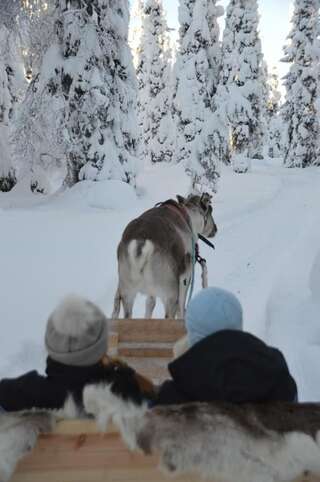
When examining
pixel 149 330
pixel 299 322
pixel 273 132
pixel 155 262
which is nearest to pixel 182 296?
pixel 155 262

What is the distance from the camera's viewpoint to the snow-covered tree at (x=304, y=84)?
3903cm

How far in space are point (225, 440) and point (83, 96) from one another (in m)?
14.5

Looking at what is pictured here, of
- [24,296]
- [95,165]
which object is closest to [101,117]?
[95,165]

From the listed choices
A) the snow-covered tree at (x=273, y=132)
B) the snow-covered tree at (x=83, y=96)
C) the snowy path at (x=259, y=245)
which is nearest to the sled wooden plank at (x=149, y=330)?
the snowy path at (x=259, y=245)

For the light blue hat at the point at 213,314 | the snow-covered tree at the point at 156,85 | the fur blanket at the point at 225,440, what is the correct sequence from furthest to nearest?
the snow-covered tree at the point at 156,85 < the light blue hat at the point at 213,314 < the fur blanket at the point at 225,440

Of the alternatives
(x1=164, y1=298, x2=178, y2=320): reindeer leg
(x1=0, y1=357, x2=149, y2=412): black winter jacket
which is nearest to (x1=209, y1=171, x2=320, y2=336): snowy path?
(x1=164, y1=298, x2=178, y2=320): reindeer leg

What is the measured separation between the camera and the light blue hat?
250 centimetres

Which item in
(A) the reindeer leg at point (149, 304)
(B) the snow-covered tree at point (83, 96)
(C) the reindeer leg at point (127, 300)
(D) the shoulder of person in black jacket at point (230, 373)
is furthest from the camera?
(B) the snow-covered tree at point (83, 96)

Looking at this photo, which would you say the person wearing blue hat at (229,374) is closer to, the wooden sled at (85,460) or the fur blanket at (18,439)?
Answer: the wooden sled at (85,460)

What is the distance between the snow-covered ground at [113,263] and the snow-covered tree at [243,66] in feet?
54.1

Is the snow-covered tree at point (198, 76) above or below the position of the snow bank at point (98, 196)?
above

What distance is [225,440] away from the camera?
1974mm

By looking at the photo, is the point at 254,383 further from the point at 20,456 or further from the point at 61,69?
the point at 61,69

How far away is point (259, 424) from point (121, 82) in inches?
633
